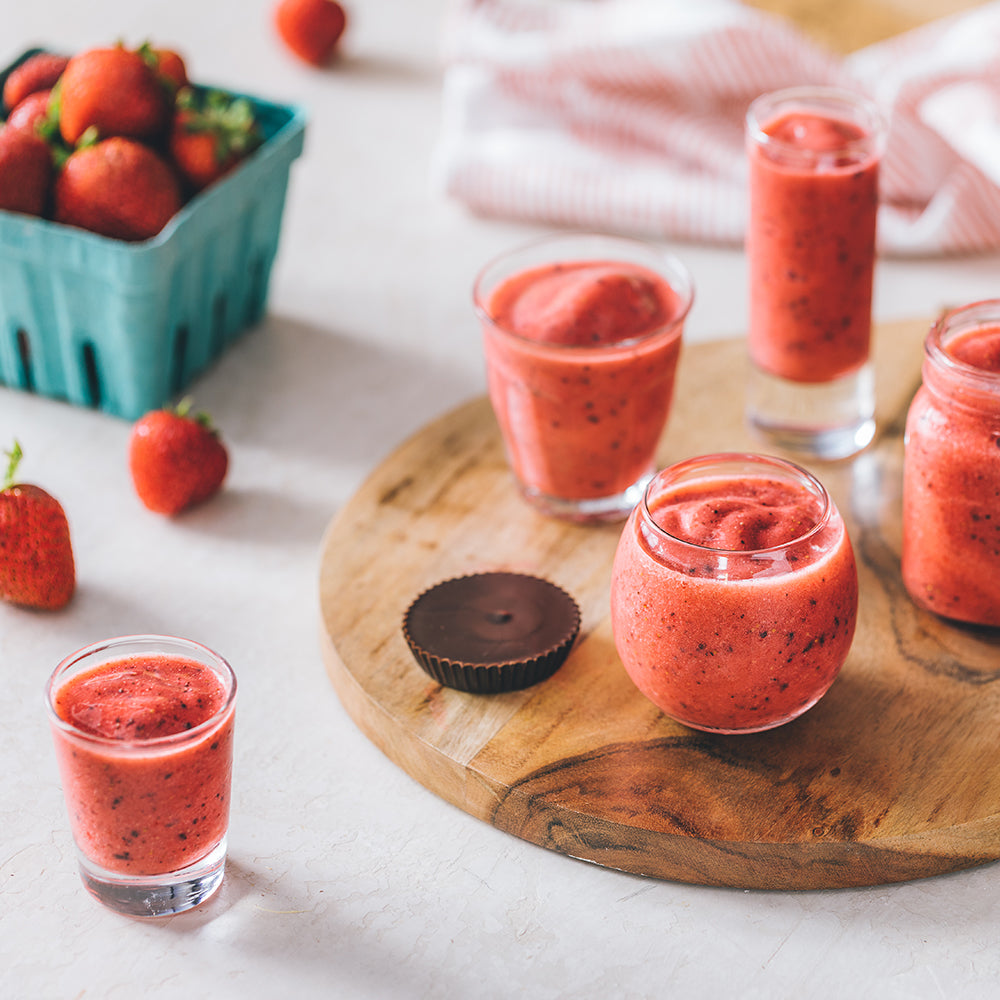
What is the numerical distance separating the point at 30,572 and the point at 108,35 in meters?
1.37

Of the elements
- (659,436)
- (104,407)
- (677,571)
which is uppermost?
(677,571)

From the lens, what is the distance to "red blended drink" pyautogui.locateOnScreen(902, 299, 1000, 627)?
1.14 metres

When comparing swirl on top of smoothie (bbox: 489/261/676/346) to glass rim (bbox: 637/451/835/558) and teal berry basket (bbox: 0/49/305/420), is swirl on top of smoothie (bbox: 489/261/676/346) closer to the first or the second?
glass rim (bbox: 637/451/835/558)

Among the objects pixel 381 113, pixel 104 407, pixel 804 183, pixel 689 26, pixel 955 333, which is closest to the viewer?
pixel 955 333

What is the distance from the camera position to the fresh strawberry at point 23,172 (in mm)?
1489

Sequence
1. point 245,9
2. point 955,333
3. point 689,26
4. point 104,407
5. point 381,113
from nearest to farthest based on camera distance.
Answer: point 955,333
point 104,407
point 689,26
point 381,113
point 245,9

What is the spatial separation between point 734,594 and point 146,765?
0.42 meters

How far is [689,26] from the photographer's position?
1939 mm

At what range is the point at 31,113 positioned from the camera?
1.59 meters

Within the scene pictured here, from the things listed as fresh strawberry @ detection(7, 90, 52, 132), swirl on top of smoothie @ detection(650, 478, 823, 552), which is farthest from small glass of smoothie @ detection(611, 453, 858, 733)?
fresh strawberry @ detection(7, 90, 52, 132)

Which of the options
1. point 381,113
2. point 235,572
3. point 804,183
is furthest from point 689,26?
point 235,572

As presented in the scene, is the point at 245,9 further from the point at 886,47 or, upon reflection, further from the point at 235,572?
the point at 235,572

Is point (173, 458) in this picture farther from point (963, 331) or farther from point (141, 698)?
point (963, 331)

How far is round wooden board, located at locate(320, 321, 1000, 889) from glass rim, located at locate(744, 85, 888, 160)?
33cm
